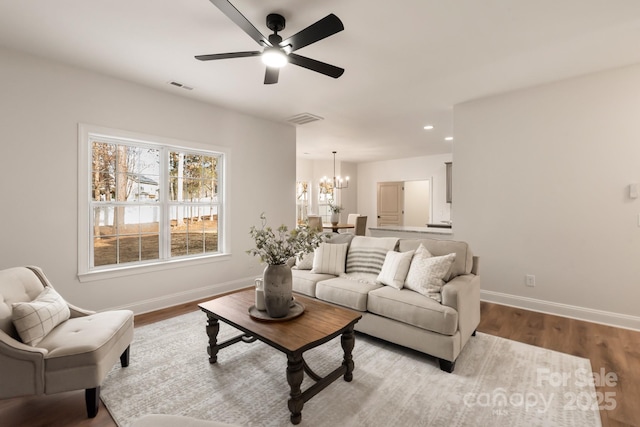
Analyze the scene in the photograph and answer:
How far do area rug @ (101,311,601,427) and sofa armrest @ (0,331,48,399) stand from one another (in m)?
0.44

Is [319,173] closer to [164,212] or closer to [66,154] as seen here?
[164,212]

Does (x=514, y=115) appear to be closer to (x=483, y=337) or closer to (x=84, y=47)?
(x=483, y=337)

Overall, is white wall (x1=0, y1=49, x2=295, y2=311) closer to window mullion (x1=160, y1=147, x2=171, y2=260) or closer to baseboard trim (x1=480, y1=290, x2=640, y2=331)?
window mullion (x1=160, y1=147, x2=171, y2=260)

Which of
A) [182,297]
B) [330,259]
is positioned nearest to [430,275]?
[330,259]

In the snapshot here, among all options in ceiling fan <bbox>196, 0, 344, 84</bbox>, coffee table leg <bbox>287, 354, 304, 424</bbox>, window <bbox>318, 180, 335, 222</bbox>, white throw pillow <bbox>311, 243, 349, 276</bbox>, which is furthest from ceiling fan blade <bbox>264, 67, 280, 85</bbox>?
window <bbox>318, 180, 335, 222</bbox>

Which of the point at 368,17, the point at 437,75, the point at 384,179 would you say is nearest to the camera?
the point at 368,17

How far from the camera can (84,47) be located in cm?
267

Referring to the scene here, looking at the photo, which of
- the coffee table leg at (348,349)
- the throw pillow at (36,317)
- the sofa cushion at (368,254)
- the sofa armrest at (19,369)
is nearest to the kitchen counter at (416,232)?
the sofa cushion at (368,254)

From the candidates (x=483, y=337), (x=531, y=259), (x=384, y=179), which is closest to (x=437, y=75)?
(x=531, y=259)

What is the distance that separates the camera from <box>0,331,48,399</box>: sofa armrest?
64.1 inches

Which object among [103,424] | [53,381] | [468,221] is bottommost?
[103,424]

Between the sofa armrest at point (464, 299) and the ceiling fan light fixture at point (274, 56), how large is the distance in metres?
2.24

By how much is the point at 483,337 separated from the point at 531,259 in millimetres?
1435

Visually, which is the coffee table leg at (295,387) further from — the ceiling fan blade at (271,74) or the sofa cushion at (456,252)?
the ceiling fan blade at (271,74)
